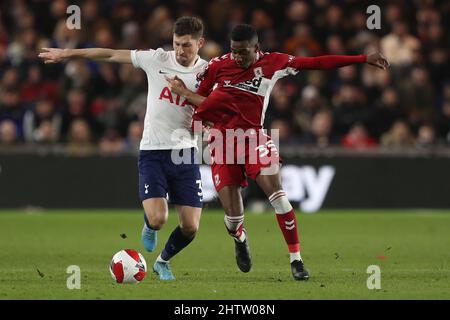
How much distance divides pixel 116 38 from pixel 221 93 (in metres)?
11.4

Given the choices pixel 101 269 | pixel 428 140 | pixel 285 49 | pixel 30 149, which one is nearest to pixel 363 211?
pixel 428 140

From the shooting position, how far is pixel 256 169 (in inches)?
400

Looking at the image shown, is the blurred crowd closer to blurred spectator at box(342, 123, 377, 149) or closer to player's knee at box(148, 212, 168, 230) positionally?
blurred spectator at box(342, 123, 377, 149)

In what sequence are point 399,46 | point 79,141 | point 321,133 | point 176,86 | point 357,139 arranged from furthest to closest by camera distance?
1. point 399,46
2. point 357,139
3. point 321,133
4. point 79,141
5. point 176,86

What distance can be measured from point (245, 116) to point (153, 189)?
108 cm

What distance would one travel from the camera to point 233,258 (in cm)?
1249

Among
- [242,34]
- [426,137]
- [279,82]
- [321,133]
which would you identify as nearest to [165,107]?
[242,34]

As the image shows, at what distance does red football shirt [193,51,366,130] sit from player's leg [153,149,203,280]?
0.51 m

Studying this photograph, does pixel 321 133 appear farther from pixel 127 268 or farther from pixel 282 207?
pixel 127 268

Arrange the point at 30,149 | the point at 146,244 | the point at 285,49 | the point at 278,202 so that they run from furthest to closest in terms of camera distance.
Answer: the point at 285,49 < the point at 30,149 < the point at 146,244 < the point at 278,202

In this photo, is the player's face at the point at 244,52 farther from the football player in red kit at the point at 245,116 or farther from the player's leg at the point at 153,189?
the player's leg at the point at 153,189

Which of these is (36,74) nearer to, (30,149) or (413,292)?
(30,149)

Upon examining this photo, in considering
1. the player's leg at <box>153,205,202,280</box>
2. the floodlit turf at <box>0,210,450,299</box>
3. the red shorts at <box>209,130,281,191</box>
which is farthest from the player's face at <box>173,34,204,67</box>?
the floodlit turf at <box>0,210,450,299</box>

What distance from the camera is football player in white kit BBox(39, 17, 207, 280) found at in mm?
10367
